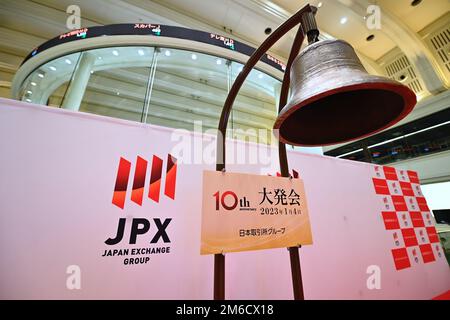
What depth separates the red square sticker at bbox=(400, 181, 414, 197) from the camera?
5.15 feet

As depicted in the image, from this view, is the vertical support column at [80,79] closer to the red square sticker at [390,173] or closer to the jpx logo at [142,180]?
the jpx logo at [142,180]

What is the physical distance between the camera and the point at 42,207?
2.20 ft

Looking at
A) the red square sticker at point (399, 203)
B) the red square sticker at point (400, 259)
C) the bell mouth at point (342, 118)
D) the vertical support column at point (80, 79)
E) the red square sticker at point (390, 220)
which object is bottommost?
the red square sticker at point (400, 259)

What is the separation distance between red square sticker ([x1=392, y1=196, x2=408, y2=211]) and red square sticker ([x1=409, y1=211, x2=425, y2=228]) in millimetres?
81

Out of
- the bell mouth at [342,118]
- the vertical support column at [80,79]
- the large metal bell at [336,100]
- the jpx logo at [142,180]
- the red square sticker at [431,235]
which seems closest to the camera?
the large metal bell at [336,100]

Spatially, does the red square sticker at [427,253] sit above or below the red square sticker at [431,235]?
below

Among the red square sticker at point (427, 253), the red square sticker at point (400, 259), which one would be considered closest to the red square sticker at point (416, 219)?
the red square sticker at point (427, 253)

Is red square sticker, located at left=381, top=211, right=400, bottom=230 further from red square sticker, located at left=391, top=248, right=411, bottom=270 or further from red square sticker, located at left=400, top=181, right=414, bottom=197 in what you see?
red square sticker, located at left=400, top=181, right=414, bottom=197

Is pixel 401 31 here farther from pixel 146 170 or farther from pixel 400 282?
pixel 146 170

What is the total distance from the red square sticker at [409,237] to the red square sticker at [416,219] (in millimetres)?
80

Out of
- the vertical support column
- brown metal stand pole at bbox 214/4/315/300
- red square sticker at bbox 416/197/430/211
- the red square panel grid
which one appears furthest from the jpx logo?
the vertical support column

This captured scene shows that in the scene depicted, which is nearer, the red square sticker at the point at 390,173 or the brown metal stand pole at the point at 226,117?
the brown metal stand pole at the point at 226,117

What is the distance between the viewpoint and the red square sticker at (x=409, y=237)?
1392mm

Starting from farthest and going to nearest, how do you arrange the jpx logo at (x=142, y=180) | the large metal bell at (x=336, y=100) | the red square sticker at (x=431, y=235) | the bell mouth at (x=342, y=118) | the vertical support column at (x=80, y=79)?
the vertical support column at (x=80, y=79), the red square sticker at (x=431, y=235), the jpx logo at (x=142, y=180), the bell mouth at (x=342, y=118), the large metal bell at (x=336, y=100)
